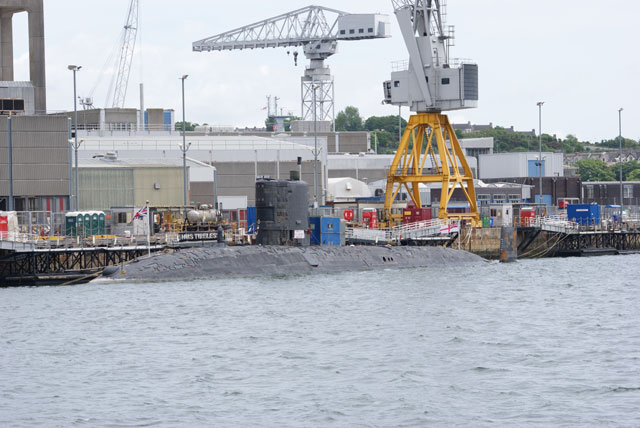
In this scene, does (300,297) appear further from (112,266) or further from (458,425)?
(458,425)

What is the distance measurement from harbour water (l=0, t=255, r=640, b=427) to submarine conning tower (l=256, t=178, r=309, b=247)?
5655 millimetres

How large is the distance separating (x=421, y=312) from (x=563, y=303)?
8.19 meters

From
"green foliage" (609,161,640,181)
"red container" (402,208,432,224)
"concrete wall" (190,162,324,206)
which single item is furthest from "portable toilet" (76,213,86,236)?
"green foliage" (609,161,640,181)

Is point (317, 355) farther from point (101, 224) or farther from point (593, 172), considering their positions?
point (593, 172)

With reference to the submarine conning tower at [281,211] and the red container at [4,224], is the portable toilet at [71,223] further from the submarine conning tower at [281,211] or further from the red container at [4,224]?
the submarine conning tower at [281,211]

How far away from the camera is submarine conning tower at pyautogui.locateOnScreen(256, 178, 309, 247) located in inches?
2377

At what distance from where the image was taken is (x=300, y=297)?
164ft

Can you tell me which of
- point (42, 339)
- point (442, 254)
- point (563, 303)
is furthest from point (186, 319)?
point (442, 254)

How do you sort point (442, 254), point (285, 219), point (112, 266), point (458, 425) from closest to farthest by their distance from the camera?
1. point (458, 425)
2. point (112, 266)
3. point (285, 219)
4. point (442, 254)

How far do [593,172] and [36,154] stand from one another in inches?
5161

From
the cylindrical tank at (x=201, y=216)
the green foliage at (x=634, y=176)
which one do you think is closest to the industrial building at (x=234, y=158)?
the cylindrical tank at (x=201, y=216)

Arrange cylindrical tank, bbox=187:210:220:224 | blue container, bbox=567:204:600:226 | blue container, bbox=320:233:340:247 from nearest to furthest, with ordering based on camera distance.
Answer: cylindrical tank, bbox=187:210:220:224 < blue container, bbox=320:233:340:247 < blue container, bbox=567:204:600:226

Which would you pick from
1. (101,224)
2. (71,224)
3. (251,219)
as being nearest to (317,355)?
(71,224)

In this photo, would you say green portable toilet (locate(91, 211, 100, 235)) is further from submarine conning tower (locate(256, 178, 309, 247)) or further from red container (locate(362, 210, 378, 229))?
red container (locate(362, 210, 378, 229))
